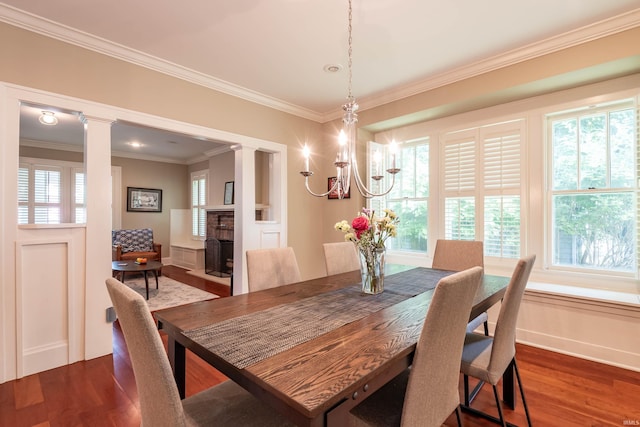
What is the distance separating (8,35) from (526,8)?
3.58 m

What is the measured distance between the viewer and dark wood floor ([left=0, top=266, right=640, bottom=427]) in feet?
5.86

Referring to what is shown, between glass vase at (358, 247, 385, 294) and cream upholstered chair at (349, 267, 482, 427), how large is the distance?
26.1 inches

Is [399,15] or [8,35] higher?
[399,15]

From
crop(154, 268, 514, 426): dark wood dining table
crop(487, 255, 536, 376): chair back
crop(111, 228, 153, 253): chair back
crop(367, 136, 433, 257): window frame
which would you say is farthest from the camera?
crop(111, 228, 153, 253): chair back

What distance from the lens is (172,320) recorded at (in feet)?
4.46

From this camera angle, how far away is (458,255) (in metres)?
2.76

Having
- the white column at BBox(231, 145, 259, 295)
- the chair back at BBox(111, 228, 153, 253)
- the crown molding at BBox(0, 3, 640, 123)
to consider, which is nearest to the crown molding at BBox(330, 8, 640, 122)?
the crown molding at BBox(0, 3, 640, 123)

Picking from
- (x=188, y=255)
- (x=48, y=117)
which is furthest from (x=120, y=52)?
(x=188, y=255)

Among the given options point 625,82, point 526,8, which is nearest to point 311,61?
point 526,8

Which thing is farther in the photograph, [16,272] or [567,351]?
[567,351]

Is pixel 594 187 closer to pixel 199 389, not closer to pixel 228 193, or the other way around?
pixel 199 389

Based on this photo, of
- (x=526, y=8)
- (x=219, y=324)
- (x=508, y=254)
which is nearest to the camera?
(x=219, y=324)

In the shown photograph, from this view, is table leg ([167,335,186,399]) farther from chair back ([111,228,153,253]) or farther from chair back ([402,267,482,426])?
chair back ([111,228,153,253])

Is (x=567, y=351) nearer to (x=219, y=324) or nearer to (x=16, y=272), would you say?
(x=219, y=324)
